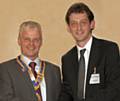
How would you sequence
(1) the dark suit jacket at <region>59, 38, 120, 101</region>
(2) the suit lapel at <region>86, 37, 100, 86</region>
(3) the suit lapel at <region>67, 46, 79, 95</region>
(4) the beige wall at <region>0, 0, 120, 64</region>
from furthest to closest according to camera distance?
(4) the beige wall at <region>0, 0, 120, 64</region> < (3) the suit lapel at <region>67, 46, 79, 95</region> < (2) the suit lapel at <region>86, 37, 100, 86</region> < (1) the dark suit jacket at <region>59, 38, 120, 101</region>

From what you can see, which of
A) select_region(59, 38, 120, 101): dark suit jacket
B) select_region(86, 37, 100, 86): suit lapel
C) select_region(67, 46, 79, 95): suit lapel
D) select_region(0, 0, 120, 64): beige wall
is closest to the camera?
select_region(59, 38, 120, 101): dark suit jacket

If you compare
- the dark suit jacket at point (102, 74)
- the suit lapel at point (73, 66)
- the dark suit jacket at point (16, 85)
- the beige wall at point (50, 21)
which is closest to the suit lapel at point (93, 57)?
the dark suit jacket at point (102, 74)

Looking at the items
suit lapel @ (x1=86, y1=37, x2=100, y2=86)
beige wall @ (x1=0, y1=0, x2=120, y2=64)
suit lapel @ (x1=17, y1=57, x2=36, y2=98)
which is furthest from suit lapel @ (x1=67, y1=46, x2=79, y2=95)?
beige wall @ (x1=0, y1=0, x2=120, y2=64)

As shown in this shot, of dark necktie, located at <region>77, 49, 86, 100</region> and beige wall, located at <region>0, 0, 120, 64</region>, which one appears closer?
dark necktie, located at <region>77, 49, 86, 100</region>

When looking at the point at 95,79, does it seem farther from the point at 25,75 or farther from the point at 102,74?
the point at 25,75

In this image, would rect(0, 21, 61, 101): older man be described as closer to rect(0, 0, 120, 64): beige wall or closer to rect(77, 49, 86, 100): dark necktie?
rect(77, 49, 86, 100): dark necktie

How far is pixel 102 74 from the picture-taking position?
2863 mm

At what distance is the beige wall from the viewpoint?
4.41 metres

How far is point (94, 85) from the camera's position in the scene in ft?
9.44

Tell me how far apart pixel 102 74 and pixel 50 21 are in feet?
5.73

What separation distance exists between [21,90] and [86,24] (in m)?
0.76

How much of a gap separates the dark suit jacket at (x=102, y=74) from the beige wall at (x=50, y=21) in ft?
4.60

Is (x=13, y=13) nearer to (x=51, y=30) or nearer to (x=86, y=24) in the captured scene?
(x=51, y=30)

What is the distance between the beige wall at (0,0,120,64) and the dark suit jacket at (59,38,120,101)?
4.60 ft
